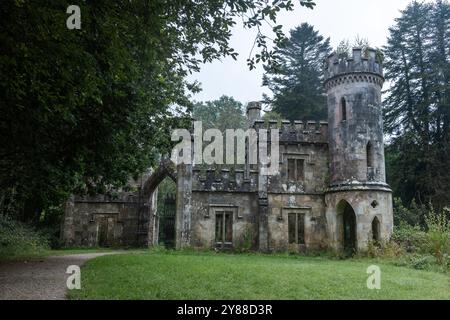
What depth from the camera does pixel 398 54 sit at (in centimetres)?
3095

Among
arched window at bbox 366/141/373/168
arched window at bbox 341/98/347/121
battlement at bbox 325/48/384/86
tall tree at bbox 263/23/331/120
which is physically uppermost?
tall tree at bbox 263/23/331/120

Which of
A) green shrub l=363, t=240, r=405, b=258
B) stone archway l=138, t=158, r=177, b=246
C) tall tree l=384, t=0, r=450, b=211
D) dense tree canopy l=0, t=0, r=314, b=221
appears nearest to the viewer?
dense tree canopy l=0, t=0, r=314, b=221

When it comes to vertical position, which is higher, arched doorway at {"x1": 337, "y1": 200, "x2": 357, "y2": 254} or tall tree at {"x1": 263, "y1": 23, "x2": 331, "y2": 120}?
tall tree at {"x1": 263, "y1": 23, "x2": 331, "y2": 120}

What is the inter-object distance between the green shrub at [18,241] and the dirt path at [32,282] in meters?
4.78

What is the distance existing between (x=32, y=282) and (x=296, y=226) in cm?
1430

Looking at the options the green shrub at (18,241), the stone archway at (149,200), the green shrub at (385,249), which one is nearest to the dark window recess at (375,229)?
the green shrub at (385,249)

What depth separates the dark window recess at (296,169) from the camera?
69.5ft

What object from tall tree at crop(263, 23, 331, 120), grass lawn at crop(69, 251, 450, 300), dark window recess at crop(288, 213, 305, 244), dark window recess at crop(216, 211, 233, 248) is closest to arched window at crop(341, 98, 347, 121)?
dark window recess at crop(288, 213, 305, 244)

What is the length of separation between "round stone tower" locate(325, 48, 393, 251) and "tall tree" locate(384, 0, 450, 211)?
7.42 m

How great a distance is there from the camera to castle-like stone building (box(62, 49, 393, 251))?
1936 centimetres

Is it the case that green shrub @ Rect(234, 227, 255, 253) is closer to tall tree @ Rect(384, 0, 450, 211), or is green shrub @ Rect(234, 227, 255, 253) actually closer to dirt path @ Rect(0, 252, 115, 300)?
dirt path @ Rect(0, 252, 115, 300)

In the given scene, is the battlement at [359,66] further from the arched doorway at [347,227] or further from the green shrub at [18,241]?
the green shrub at [18,241]

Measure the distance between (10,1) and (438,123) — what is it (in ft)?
89.7
